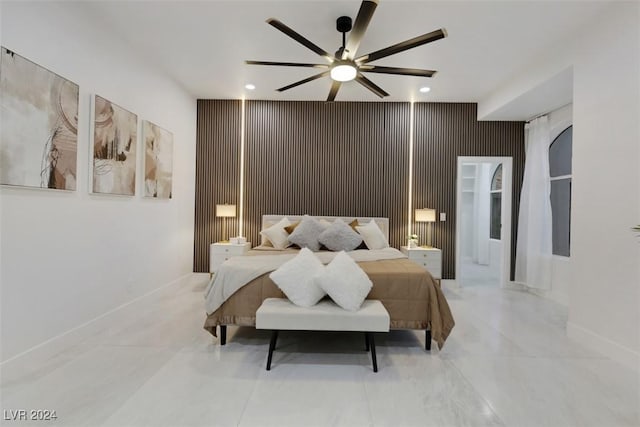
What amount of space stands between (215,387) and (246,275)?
894mm

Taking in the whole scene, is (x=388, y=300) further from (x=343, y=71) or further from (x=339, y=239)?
(x=343, y=71)

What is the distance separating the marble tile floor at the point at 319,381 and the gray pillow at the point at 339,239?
1.41m

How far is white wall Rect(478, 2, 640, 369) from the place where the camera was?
241 centimetres

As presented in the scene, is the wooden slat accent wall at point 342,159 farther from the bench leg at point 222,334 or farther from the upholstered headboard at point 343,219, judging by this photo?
the bench leg at point 222,334

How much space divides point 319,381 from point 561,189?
4.43 m

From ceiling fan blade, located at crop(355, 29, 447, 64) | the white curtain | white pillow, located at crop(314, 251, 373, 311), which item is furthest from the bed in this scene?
the white curtain

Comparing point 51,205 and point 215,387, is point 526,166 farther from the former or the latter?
point 51,205

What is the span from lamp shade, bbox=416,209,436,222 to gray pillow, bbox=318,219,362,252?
3.94 feet

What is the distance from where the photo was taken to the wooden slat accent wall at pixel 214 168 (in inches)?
203

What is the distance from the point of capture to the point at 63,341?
254cm

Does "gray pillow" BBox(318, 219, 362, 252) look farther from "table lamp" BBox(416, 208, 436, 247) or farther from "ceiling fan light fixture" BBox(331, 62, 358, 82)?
"ceiling fan light fixture" BBox(331, 62, 358, 82)

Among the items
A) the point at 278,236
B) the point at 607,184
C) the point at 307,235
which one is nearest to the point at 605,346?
the point at 607,184

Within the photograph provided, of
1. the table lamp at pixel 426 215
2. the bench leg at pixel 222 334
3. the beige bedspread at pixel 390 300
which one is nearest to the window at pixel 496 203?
the table lamp at pixel 426 215

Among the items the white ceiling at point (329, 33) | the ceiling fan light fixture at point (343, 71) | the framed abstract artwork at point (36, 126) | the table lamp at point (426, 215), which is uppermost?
the white ceiling at point (329, 33)
